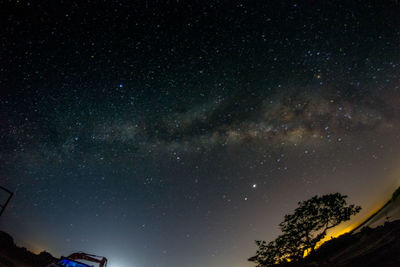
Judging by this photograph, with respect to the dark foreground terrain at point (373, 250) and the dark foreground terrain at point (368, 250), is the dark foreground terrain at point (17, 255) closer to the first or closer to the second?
A: the dark foreground terrain at point (368, 250)

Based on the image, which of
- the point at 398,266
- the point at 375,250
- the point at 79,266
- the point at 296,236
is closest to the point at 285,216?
the point at 296,236

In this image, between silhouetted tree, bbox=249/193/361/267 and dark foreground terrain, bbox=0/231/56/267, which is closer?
silhouetted tree, bbox=249/193/361/267

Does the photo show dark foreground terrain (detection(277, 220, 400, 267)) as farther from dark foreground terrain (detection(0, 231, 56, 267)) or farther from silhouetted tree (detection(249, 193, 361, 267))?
dark foreground terrain (detection(0, 231, 56, 267))

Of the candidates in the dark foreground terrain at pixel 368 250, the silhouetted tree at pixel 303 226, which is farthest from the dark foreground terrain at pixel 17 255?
the silhouetted tree at pixel 303 226

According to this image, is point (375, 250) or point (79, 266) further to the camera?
Result: point (375, 250)

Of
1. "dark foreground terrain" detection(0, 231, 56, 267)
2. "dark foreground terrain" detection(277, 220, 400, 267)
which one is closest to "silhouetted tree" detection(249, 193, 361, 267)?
"dark foreground terrain" detection(277, 220, 400, 267)

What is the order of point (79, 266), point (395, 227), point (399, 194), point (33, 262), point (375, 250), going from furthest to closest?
point (399, 194) < point (33, 262) < point (395, 227) < point (375, 250) < point (79, 266)

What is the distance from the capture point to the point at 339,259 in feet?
57.4

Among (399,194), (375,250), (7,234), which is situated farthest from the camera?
(7,234)

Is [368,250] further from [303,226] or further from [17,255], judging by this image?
[17,255]

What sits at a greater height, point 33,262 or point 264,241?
point 33,262

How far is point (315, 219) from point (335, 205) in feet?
7.64

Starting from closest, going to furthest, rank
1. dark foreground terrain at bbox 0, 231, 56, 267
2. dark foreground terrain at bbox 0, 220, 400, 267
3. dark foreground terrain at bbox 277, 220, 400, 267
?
dark foreground terrain at bbox 277, 220, 400, 267, dark foreground terrain at bbox 0, 220, 400, 267, dark foreground terrain at bbox 0, 231, 56, 267

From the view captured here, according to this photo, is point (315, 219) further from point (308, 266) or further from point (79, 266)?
point (79, 266)
